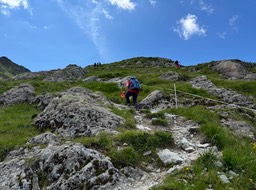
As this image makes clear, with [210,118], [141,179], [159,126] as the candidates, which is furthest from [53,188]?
[210,118]

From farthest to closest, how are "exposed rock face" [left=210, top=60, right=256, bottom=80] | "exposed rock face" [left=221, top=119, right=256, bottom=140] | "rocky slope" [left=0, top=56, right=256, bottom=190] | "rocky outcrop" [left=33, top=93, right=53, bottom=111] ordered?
"exposed rock face" [left=210, top=60, right=256, bottom=80], "rocky outcrop" [left=33, top=93, right=53, bottom=111], "exposed rock face" [left=221, top=119, right=256, bottom=140], "rocky slope" [left=0, top=56, right=256, bottom=190]

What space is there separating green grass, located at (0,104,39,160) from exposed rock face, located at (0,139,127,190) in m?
2.40

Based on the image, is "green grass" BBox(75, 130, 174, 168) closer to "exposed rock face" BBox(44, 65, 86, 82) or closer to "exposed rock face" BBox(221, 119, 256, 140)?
"exposed rock face" BBox(221, 119, 256, 140)

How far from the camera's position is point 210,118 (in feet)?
65.0

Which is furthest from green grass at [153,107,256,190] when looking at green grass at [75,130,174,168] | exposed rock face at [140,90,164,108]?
exposed rock face at [140,90,164,108]

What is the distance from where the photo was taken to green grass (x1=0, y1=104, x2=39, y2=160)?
50.6 ft

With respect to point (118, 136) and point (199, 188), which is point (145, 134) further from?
point (199, 188)

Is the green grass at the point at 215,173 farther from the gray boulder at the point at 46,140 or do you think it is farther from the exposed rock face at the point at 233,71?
the exposed rock face at the point at 233,71

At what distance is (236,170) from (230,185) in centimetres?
118

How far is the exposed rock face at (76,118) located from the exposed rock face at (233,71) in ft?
99.3

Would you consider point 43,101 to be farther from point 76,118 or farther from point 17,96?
point 76,118

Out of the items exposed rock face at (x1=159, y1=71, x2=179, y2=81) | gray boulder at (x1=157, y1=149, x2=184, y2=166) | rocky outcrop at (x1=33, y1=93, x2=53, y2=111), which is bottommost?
gray boulder at (x1=157, y1=149, x2=184, y2=166)

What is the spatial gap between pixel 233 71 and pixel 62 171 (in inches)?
1585

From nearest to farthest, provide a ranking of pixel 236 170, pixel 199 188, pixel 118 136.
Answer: pixel 199 188 → pixel 236 170 → pixel 118 136
